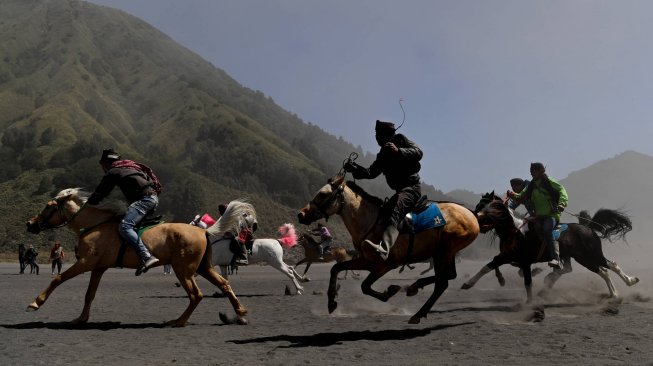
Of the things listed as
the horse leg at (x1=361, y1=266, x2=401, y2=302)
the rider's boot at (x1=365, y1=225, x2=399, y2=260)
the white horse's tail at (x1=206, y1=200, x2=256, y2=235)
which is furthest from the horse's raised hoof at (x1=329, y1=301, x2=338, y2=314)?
the white horse's tail at (x1=206, y1=200, x2=256, y2=235)

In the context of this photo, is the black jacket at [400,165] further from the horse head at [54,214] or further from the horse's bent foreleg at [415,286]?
the horse head at [54,214]

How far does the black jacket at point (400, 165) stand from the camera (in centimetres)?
890

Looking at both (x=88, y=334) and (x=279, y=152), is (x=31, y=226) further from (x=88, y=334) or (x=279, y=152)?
(x=279, y=152)

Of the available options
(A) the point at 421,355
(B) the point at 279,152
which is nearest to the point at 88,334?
(A) the point at 421,355

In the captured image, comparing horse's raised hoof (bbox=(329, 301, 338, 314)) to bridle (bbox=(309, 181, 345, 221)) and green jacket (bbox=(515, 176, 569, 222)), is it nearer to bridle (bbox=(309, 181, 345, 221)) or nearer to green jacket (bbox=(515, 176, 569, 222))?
bridle (bbox=(309, 181, 345, 221))

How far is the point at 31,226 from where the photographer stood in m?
9.95

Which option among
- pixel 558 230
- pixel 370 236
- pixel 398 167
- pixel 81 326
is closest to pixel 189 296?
pixel 81 326

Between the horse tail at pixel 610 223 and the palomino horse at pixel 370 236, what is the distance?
22.8 feet

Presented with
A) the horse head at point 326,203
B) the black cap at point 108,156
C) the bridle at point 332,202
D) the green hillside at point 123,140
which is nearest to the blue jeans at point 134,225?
the black cap at point 108,156

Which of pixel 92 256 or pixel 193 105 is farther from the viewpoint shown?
pixel 193 105

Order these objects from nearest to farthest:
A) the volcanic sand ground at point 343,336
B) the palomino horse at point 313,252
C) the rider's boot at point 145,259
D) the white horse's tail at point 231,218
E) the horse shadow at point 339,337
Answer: the volcanic sand ground at point 343,336 → the horse shadow at point 339,337 → the rider's boot at point 145,259 → the white horse's tail at point 231,218 → the palomino horse at point 313,252

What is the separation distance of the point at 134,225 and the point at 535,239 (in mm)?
8232

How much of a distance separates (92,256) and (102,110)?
14853cm

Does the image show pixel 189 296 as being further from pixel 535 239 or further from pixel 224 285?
pixel 535 239
